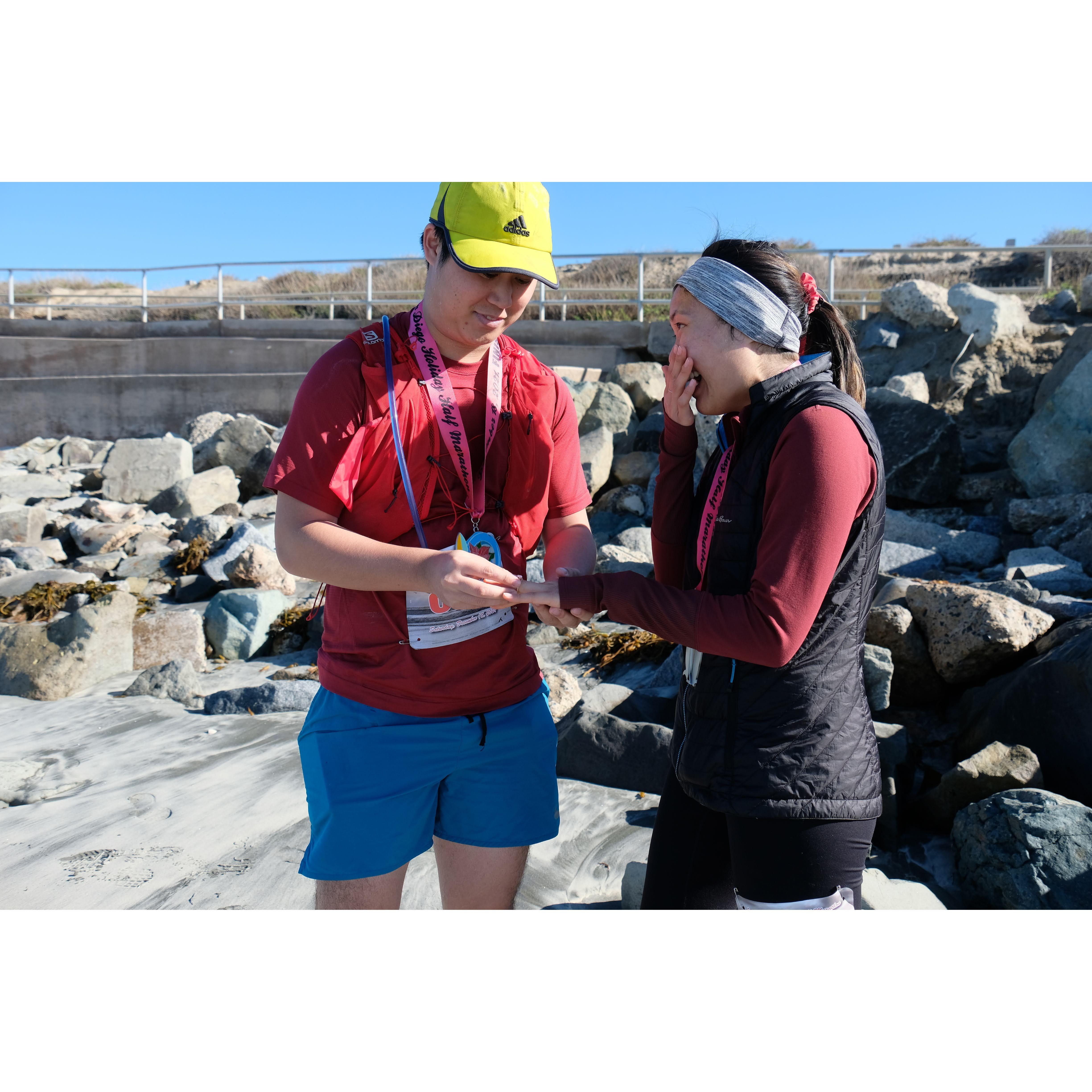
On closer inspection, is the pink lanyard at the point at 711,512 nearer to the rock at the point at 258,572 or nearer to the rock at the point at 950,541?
the rock at the point at 950,541

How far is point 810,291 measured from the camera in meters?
2.05

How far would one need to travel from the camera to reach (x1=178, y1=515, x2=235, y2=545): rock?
9.43m

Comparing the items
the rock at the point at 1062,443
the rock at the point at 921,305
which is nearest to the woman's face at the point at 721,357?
the rock at the point at 1062,443

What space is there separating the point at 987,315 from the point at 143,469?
11.0 m

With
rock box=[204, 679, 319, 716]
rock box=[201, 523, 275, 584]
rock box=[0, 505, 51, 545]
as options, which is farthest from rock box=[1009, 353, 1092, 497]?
rock box=[0, 505, 51, 545]

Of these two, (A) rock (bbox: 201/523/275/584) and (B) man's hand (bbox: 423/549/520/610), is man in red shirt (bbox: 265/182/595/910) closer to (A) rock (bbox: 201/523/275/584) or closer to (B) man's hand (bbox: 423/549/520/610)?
(B) man's hand (bbox: 423/549/520/610)

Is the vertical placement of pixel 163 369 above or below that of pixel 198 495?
above

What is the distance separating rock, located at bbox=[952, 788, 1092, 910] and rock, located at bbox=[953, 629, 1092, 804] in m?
0.41

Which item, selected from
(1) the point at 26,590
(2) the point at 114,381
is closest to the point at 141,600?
(1) the point at 26,590

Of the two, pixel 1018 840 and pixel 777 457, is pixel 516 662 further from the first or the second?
pixel 1018 840

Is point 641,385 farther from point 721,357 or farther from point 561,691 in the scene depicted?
point 721,357

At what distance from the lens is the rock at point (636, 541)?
823 centimetres

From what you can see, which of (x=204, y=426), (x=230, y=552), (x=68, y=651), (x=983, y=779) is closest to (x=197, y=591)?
(x=230, y=552)

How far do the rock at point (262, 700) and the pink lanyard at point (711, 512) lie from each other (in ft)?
12.6
